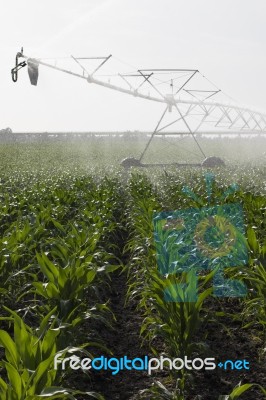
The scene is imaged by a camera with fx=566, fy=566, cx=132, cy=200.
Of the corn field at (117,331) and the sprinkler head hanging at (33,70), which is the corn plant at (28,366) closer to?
the corn field at (117,331)

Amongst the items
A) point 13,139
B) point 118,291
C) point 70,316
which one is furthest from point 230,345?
point 13,139

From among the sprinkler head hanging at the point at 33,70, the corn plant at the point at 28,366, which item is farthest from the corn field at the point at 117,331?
the sprinkler head hanging at the point at 33,70

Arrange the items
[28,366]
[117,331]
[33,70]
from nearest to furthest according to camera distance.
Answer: [28,366]
[117,331]
[33,70]

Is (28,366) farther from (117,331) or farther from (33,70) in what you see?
(33,70)

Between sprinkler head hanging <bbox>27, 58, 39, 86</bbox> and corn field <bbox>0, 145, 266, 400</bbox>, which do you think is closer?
corn field <bbox>0, 145, 266, 400</bbox>

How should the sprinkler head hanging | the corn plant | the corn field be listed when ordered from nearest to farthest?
the corn plant, the corn field, the sprinkler head hanging

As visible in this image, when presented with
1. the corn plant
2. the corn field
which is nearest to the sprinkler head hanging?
the corn field

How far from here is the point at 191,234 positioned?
7.29m

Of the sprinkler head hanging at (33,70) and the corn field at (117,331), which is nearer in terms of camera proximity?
the corn field at (117,331)

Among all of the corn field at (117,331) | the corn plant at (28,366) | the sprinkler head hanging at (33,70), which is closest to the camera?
the corn plant at (28,366)

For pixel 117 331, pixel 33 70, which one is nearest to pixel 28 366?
pixel 117 331

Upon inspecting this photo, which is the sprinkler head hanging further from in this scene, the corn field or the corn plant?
the corn plant

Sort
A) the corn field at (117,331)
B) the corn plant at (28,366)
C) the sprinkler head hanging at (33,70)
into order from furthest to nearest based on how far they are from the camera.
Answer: the sprinkler head hanging at (33,70) → the corn field at (117,331) → the corn plant at (28,366)

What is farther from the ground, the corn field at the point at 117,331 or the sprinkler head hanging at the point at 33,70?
the sprinkler head hanging at the point at 33,70
